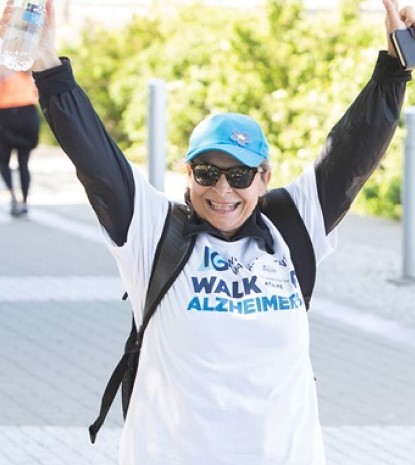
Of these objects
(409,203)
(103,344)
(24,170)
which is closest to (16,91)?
(24,170)

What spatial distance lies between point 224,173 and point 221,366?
0.47 meters

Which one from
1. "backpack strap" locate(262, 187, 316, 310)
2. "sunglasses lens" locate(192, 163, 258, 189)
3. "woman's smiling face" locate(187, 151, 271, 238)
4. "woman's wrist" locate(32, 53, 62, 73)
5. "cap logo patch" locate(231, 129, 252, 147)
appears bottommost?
"backpack strap" locate(262, 187, 316, 310)

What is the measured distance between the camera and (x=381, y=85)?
3.59 m

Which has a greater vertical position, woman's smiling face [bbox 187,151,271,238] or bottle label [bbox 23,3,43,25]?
bottle label [bbox 23,3,43,25]

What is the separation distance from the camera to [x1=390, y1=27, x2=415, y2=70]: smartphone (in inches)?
137

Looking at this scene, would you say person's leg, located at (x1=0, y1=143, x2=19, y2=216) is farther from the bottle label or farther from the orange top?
the bottle label

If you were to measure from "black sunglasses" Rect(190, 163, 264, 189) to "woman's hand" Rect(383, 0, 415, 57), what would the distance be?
0.52 metres

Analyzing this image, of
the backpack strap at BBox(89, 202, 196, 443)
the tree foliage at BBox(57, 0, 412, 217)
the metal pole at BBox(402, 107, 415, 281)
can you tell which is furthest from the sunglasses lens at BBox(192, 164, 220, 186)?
the tree foliage at BBox(57, 0, 412, 217)

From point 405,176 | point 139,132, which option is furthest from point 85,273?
point 139,132

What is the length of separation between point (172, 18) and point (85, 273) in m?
10.7

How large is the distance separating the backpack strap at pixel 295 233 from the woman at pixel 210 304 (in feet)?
0.14

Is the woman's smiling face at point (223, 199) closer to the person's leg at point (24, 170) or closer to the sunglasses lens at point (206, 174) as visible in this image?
the sunglasses lens at point (206, 174)

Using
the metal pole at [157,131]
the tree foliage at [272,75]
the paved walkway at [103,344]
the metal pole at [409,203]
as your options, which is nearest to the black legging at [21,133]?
the paved walkway at [103,344]

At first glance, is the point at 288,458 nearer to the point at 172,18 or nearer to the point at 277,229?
the point at 277,229
